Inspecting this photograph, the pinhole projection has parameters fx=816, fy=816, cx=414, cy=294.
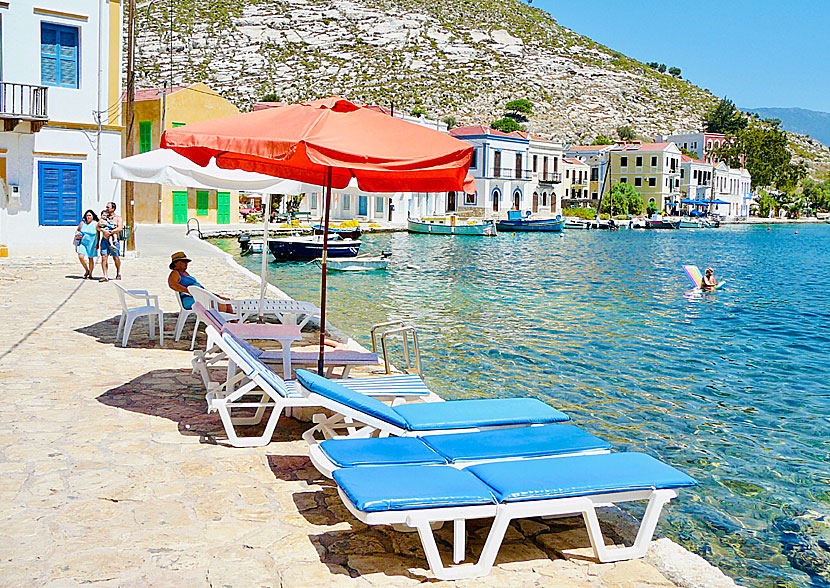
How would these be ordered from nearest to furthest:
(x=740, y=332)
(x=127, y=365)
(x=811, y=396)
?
(x=127, y=365), (x=811, y=396), (x=740, y=332)

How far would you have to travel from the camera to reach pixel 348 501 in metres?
3.86

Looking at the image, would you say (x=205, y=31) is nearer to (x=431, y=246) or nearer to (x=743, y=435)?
(x=431, y=246)

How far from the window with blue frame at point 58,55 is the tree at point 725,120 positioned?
12641cm

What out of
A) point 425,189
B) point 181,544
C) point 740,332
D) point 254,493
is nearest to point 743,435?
point 425,189

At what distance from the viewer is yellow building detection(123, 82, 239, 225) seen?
4191 cm

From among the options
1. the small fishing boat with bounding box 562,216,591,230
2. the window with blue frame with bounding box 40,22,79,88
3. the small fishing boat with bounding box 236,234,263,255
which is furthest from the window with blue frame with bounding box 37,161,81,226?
the small fishing boat with bounding box 562,216,591,230

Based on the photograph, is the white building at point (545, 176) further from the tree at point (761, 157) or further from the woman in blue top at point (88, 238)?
the woman in blue top at point (88, 238)

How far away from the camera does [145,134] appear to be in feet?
141

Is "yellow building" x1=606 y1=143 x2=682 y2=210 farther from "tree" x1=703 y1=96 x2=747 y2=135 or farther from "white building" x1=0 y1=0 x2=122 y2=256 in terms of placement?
"white building" x1=0 y1=0 x2=122 y2=256

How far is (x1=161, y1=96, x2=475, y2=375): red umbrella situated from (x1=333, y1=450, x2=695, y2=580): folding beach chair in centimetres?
237

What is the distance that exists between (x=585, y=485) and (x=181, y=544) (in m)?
2.04

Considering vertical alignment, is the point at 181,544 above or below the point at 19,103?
below

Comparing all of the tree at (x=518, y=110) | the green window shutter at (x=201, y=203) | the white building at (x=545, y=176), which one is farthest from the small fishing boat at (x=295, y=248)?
the tree at (x=518, y=110)

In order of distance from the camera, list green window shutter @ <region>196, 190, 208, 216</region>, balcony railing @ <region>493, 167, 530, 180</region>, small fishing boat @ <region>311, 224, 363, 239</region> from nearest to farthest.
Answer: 1. small fishing boat @ <region>311, 224, 363, 239</region>
2. green window shutter @ <region>196, 190, 208, 216</region>
3. balcony railing @ <region>493, 167, 530, 180</region>
